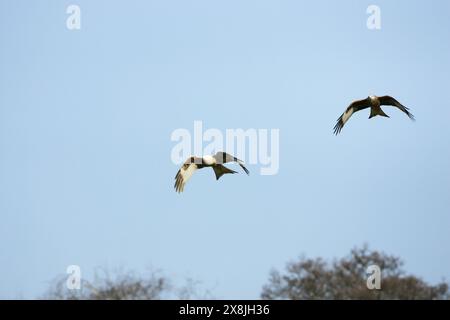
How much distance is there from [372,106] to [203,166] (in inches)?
177

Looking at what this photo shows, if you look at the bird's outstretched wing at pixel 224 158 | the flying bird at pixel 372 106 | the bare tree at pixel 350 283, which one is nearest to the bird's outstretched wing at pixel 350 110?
the flying bird at pixel 372 106

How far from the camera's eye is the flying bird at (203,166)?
26.2 m

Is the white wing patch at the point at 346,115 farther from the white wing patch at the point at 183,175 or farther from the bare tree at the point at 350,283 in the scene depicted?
the bare tree at the point at 350,283

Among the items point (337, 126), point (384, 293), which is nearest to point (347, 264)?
point (384, 293)

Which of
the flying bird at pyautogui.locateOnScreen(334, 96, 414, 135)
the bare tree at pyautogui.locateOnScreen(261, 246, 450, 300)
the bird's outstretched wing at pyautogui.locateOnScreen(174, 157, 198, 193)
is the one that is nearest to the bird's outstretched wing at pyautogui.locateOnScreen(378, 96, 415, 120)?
the flying bird at pyautogui.locateOnScreen(334, 96, 414, 135)

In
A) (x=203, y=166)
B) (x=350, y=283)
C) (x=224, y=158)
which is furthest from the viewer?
(x=350, y=283)

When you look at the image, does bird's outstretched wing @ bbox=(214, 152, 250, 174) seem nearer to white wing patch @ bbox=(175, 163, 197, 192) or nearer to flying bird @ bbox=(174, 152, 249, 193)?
flying bird @ bbox=(174, 152, 249, 193)

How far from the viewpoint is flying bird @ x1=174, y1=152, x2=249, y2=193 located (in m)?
26.2

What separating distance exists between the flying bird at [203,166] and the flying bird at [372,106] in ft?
12.4

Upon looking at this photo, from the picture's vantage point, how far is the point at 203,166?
26781 millimetres

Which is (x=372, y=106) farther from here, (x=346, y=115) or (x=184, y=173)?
(x=184, y=173)

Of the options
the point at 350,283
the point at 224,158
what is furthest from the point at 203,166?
the point at 350,283
